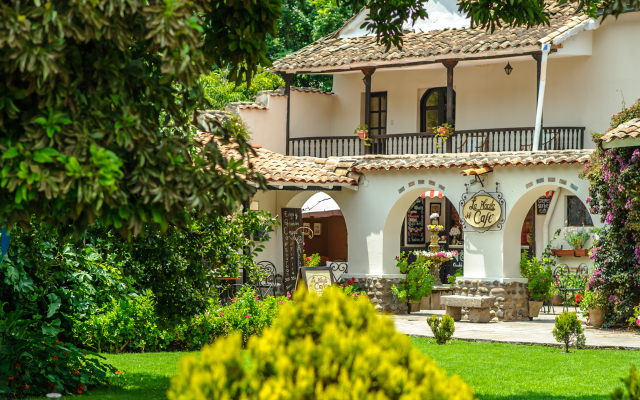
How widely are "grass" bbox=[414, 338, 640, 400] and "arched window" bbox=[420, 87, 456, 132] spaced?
8.51m

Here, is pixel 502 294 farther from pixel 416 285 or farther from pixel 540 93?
pixel 540 93

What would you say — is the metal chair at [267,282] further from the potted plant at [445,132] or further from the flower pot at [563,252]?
the flower pot at [563,252]

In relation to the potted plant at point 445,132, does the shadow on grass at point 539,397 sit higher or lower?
lower

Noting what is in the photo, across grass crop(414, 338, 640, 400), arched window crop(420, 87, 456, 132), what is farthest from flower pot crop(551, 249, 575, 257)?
grass crop(414, 338, 640, 400)

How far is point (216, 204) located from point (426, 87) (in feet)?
52.7

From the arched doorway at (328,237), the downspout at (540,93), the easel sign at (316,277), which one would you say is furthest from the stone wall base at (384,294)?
the arched doorway at (328,237)

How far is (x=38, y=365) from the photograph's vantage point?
6938 mm

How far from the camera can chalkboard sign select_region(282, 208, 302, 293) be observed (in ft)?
57.8

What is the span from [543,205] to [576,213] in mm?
1005

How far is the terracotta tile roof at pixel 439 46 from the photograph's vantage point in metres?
15.0

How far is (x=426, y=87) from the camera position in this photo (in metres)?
18.7

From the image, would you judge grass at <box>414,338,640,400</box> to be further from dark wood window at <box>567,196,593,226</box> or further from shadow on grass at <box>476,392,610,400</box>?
dark wood window at <box>567,196,593,226</box>

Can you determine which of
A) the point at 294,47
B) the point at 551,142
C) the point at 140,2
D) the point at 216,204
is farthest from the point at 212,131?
the point at 294,47

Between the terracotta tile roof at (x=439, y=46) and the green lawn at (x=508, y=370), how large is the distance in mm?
6582
